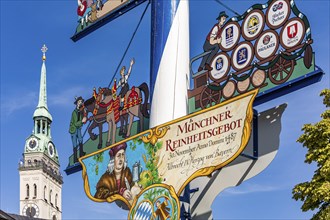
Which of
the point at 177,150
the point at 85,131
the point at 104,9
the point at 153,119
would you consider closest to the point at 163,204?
the point at 177,150

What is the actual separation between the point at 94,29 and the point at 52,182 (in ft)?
411

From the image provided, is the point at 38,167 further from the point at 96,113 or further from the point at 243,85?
the point at 243,85

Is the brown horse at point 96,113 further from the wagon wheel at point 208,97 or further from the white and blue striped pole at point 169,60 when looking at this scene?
the wagon wheel at point 208,97

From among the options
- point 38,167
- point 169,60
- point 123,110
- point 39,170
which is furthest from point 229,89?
point 38,167

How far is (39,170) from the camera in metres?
142

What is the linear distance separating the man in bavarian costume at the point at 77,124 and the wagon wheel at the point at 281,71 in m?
7.40

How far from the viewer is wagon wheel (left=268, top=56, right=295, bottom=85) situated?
19984mm

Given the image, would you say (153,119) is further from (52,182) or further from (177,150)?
(52,182)

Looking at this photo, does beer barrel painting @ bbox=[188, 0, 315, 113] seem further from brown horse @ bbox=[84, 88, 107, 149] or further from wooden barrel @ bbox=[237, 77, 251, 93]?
brown horse @ bbox=[84, 88, 107, 149]

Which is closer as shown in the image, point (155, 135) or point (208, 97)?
point (155, 135)

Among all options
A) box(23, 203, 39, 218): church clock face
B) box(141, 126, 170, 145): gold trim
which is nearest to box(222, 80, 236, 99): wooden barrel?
box(141, 126, 170, 145): gold trim

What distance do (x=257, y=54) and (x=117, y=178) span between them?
5152 millimetres

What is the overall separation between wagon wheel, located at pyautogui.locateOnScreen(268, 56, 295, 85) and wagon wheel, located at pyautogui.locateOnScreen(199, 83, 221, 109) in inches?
67.2

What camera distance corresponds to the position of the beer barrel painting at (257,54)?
19984 mm
